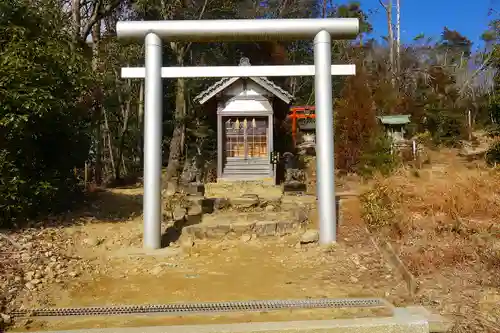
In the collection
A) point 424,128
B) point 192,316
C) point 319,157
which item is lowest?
point 192,316

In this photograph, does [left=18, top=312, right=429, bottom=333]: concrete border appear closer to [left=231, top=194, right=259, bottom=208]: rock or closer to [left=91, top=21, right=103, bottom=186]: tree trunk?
[left=231, top=194, right=259, bottom=208]: rock

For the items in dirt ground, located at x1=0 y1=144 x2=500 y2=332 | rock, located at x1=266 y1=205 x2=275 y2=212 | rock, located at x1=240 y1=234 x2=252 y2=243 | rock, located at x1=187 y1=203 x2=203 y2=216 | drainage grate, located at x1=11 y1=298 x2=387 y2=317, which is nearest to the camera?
drainage grate, located at x1=11 y1=298 x2=387 y2=317

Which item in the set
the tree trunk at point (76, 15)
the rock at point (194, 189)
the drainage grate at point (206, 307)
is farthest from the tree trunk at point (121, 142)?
the drainage grate at point (206, 307)

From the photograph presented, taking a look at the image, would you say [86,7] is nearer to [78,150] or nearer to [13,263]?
[78,150]

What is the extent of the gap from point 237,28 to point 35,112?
333 centimetres

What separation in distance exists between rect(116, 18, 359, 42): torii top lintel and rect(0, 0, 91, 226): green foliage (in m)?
1.49

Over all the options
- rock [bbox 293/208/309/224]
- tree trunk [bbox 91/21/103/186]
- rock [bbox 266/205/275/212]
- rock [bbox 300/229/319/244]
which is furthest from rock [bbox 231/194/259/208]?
tree trunk [bbox 91/21/103/186]

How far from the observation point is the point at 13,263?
5.14 metres

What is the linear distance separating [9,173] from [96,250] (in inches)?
68.5

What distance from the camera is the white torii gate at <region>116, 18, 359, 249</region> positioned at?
6.53m

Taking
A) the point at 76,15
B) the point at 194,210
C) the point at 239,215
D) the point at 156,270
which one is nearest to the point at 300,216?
the point at 239,215

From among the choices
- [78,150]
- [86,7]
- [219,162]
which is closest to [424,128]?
[219,162]

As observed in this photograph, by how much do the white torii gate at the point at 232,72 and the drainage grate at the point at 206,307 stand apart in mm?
2404

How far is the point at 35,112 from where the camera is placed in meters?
6.45
